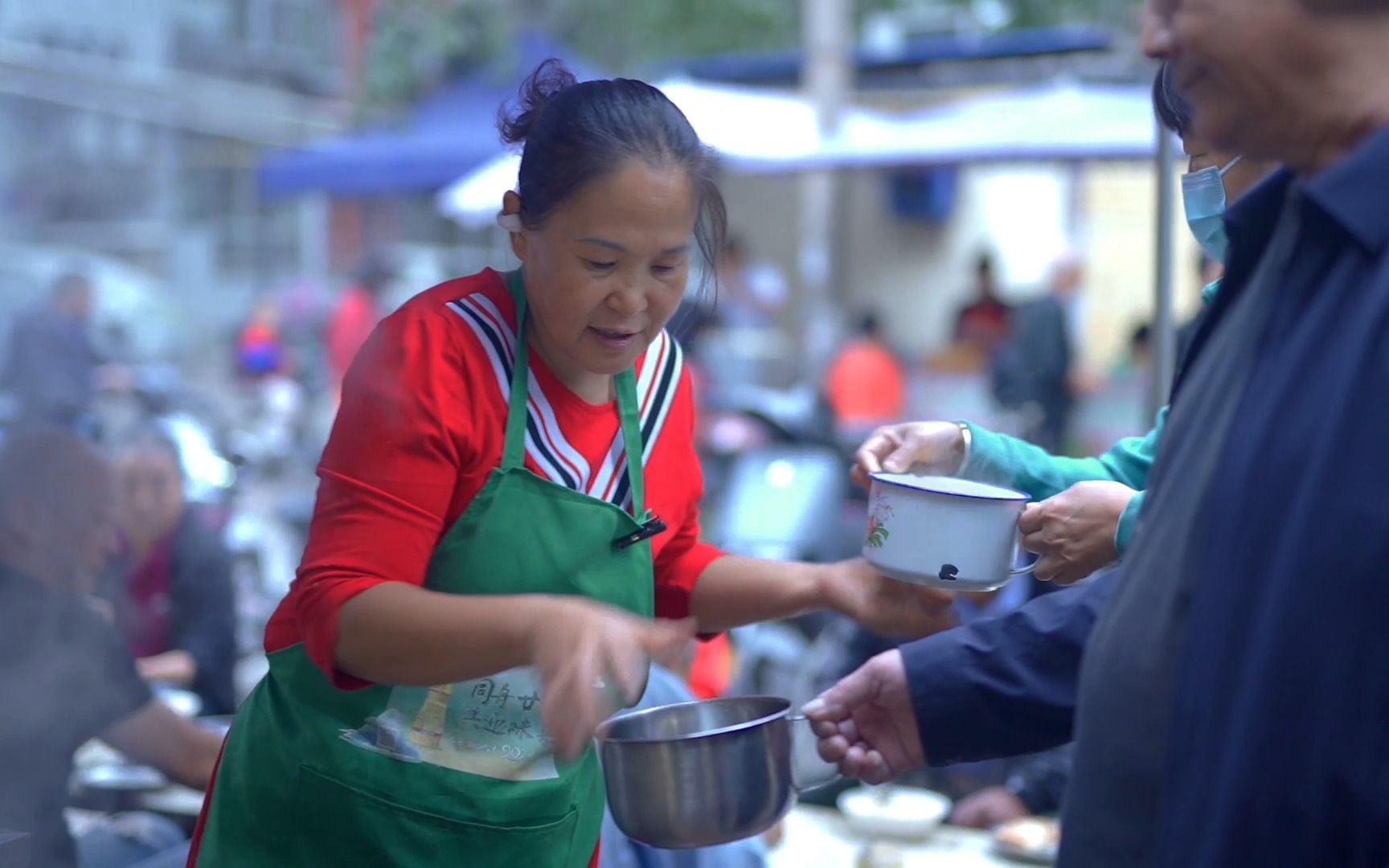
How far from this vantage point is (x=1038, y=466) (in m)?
1.79

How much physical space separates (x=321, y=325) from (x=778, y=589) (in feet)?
39.4

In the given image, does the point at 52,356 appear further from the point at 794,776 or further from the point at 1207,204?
the point at 1207,204

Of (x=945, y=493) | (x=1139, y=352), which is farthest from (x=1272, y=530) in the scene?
(x=1139, y=352)

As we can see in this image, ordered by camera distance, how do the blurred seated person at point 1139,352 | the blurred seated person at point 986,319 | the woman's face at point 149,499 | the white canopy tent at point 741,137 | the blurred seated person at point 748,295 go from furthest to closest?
1. the blurred seated person at point 748,295
2. the blurred seated person at point 986,319
3. the blurred seated person at point 1139,352
4. the white canopy tent at point 741,137
5. the woman's face at point 149,499

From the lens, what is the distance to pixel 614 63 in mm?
21062

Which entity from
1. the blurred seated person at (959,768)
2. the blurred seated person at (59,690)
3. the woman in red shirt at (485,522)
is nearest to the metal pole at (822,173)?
the blurred seated person at (959,768)

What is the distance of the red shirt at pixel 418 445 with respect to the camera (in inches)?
50.2

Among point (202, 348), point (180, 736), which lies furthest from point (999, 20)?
point (180, 736)

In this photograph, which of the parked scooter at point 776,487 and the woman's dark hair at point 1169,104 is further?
the parked scooter at point 776,487

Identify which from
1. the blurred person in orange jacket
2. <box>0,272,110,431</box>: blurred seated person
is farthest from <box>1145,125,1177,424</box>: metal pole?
the blurred person in orange jacket

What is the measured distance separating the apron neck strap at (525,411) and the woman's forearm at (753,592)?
17cm

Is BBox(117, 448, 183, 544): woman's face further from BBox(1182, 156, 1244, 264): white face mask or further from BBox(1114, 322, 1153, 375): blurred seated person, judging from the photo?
BBox(1114, 322, 1153, 375): blurred seated person

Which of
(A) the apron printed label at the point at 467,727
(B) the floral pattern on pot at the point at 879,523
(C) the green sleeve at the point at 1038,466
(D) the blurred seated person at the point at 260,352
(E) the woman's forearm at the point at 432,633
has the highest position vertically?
(C) the green sleeve at the point at 1038,466

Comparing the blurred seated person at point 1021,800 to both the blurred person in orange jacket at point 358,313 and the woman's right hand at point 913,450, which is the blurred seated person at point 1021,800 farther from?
the blurred person in orange jacket at point 358,313
